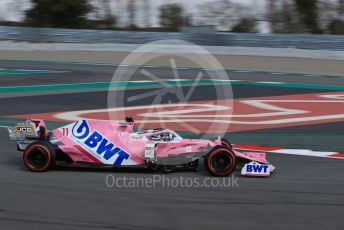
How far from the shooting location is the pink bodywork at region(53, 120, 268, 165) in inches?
268

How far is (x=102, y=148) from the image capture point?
686 cm

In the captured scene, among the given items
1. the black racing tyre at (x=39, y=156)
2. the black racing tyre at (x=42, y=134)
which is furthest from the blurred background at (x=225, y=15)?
the black racing tyre at (x=39, y=156)

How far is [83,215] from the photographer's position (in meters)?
5.41

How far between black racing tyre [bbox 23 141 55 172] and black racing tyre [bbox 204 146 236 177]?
186cm

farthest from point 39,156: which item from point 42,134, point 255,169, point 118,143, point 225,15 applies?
point 225,15

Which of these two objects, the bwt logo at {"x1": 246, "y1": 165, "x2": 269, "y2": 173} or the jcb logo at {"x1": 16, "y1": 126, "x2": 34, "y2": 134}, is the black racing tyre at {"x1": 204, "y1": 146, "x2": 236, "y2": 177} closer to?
the bwt logo at {"x1": 246, "y1": 165, "x2": 269, "y2": 173}

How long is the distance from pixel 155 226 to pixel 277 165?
2929mm

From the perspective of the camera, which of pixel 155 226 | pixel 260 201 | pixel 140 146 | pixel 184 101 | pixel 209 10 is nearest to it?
pixel 155 226

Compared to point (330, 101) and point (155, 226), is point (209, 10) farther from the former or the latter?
point (155, 226)

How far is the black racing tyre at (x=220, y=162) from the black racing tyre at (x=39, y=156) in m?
1.86

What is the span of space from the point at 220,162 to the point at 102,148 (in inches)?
55.6

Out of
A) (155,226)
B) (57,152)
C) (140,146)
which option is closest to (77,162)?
(57,152)

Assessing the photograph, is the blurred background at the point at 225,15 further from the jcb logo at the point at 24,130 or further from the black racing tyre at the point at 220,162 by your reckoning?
the black racing tyre at the point at 220,162

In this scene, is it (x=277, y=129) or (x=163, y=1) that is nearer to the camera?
(x=277, y=129)
